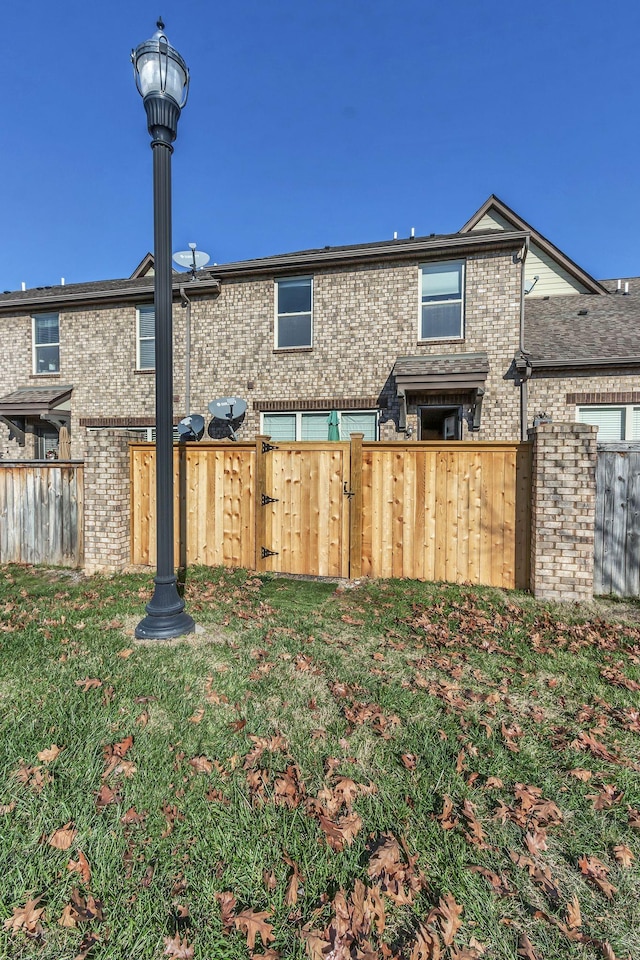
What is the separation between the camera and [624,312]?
39.6 feet

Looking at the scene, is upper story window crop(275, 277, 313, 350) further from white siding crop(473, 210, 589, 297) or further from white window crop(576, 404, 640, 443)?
white siding crop(473, 210, 589, 297)

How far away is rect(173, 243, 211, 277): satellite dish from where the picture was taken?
12250 millimetres

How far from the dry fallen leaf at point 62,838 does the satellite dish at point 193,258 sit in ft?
42.1

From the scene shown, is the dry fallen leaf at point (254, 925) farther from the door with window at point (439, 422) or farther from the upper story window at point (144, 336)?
the upper story window at point (144, 336)

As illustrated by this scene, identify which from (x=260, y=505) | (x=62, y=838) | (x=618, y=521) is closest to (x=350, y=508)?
(x=260, y=505)

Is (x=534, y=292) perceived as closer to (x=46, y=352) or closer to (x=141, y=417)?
(x=141, y=417)

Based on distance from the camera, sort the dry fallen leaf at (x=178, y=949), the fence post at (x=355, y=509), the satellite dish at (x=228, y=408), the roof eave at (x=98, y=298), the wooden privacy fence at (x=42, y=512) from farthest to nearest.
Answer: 1. the roof eave at (x=98, y=298)
2. the satellite dish at (x=228, y=408)
3. the wooden privacy fence at (x=42, y=512)
4. the fence post at (x=355, y=509)
5. the dry fallen leaf at (x=178, y=949)

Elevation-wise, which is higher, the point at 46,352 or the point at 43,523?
the point at 46,352

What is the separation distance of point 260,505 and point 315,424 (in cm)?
539

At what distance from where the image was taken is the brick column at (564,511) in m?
5.22

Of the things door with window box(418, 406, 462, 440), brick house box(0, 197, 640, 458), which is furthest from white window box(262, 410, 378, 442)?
door with window box(418, 406, 462, 440)

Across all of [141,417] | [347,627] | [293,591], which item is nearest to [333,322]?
[141,417]

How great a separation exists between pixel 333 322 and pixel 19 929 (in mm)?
11210

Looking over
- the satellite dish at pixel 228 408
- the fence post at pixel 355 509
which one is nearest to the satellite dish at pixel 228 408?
the satellite dish at pixel 228 408
